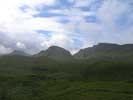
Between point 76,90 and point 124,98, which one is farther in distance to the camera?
point 76,90

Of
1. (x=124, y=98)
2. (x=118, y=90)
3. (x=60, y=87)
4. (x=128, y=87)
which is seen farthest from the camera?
(x=60, y=87)

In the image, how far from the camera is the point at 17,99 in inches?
6009

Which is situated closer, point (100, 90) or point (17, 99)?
point (17, 99)

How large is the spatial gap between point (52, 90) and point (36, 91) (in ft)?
32.7

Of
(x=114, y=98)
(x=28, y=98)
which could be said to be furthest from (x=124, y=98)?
(x=28, y=98)

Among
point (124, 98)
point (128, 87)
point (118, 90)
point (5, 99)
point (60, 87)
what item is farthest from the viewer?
point (60, 87)

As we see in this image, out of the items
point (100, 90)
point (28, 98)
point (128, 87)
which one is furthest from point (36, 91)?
point (128, 87)

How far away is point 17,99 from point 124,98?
55.4 m

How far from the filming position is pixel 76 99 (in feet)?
476

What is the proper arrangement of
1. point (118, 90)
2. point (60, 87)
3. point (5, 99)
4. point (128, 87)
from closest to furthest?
point (5, 99)
point (118, 90)
point (128, 87)
point (60, 87)

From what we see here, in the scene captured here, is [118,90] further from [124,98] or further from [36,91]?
[36,91]

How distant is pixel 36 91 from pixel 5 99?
3405 centimetres

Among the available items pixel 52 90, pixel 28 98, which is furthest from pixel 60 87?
pixel 28 98

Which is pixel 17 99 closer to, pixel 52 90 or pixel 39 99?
pixel 39 99
